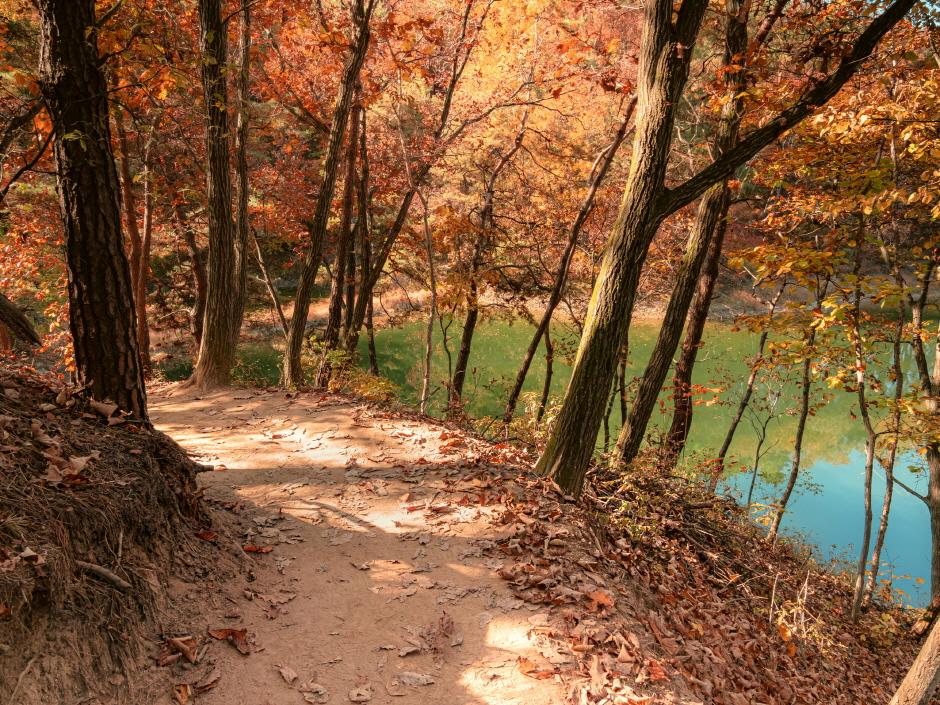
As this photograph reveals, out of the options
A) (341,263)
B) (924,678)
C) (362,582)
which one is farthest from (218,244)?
(924,678)

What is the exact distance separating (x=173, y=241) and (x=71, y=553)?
1672cm

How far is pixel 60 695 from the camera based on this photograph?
266 cm

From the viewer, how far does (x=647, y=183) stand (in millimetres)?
5148

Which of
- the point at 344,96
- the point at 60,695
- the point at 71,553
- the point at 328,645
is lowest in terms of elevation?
the point at 328,645

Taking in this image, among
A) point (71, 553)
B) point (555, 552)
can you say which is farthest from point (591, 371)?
point (71, 553)

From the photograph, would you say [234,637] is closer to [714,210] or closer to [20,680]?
[20,680]

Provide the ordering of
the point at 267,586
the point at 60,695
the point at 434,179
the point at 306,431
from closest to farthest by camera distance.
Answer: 1. the point at 60,695
2. the point at 267,586
3. the point at 306,431
4. the point at 434,179

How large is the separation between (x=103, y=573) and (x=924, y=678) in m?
6.51

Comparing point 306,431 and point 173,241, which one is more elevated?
point 173,241

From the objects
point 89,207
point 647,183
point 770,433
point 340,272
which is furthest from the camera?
point 770,433

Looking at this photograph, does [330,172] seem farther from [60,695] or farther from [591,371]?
[60,695]

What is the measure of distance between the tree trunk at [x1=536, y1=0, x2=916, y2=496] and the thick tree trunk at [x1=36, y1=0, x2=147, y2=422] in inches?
153

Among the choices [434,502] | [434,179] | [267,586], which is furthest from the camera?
[434,179]

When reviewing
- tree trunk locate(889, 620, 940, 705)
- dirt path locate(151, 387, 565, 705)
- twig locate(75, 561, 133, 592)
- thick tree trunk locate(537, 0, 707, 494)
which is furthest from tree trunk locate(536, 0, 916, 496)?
twig locate(75, 561, 133, 592)
